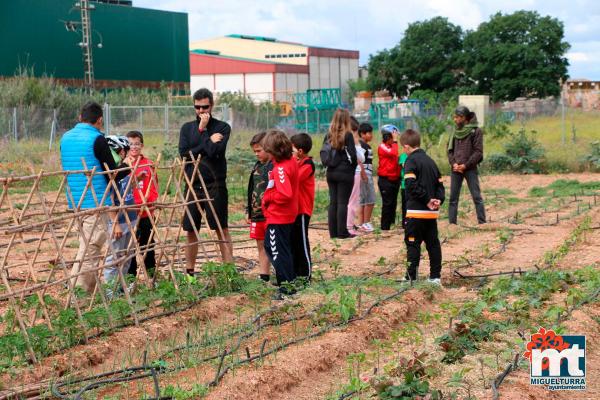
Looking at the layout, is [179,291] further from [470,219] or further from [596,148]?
[596,148]

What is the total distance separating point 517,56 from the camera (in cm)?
5753

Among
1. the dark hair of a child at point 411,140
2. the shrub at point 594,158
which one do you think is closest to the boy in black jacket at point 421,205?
the dark hair of a child at point 411,140

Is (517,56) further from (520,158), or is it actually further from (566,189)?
(566,189)

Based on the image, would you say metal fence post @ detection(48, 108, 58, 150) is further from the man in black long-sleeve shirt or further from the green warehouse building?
the man in black long-sleeve shirt

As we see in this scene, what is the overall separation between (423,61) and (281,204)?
5482 cm

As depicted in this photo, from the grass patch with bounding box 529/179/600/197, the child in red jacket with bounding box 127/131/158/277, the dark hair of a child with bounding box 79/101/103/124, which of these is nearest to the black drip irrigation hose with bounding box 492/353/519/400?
the child in red jacket with bounding box 127/131/158/277

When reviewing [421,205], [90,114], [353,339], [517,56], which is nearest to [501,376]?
[353,339]

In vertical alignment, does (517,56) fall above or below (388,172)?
above

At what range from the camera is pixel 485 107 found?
33.8 m

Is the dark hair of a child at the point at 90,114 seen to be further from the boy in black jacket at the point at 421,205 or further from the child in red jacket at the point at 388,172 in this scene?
the child in red jacket at the point at 388,172

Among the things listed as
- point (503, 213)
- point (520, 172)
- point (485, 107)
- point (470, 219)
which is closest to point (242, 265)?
point (470, 219)

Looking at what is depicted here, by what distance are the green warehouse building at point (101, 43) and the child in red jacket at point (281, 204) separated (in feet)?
104

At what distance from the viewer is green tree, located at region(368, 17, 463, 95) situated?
61.7 meters

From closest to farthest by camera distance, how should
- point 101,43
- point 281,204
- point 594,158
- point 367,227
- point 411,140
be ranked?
point 281,204
point 411,140
point 367,227
point 594,158
point 101,43
